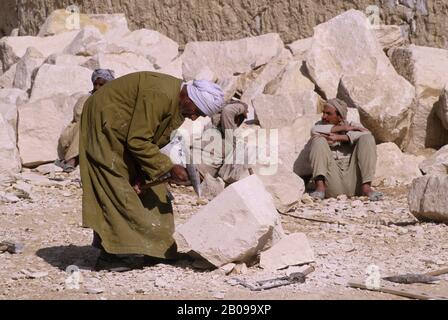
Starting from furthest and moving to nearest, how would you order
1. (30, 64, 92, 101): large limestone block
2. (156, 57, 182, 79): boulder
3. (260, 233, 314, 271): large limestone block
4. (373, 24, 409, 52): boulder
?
(156, 57, 182, 79): boulder
(30, 64, 92, 101): large limestone block
(373, 24, 409, 52): boulder
(260, 233, 314, 271): large limestone block

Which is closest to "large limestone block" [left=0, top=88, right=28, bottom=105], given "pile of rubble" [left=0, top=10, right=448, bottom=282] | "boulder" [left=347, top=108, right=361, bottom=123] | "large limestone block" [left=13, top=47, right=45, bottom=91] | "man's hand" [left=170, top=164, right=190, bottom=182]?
"pile of rubble" [left=0, top=10, right=448, bottom=282]

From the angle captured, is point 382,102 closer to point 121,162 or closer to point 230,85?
point 230,85

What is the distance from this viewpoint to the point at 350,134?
30.6 ft

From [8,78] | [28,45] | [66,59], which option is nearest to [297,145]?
[66,59]

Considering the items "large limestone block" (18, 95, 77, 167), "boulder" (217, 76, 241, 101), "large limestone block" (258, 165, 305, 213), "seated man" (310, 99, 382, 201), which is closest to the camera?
"large limestone block" (258, 165, 305, 213)

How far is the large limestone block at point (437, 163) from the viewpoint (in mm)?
9664

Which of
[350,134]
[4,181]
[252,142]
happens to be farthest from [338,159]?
[4,181]

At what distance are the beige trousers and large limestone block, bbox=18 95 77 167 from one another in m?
2.77

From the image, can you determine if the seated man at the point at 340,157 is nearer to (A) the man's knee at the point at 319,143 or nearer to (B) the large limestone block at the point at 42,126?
(A) the man's knee at the point at 319,143

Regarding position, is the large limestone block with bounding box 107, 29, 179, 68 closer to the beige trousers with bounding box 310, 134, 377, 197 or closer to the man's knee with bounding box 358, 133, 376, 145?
the beige trousers with bounding box 310, 134, 377, 197

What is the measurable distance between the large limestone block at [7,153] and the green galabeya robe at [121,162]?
380cm

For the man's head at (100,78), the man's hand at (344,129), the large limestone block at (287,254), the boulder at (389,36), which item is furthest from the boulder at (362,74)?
the large limestone block at (287,254)

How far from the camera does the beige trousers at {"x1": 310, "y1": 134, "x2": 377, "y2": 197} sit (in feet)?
30.2

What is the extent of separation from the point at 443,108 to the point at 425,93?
1.29ft
